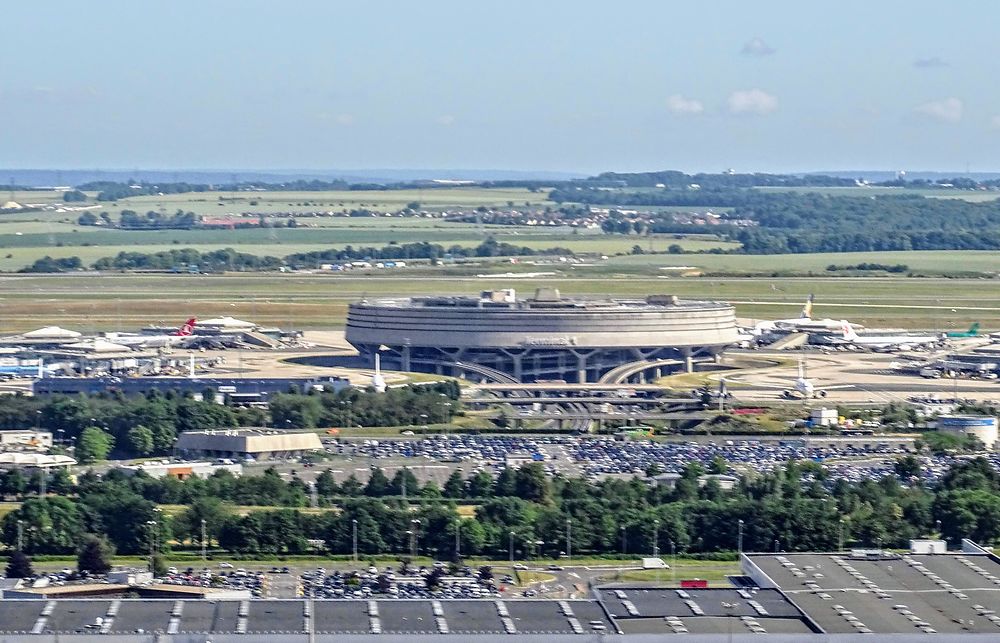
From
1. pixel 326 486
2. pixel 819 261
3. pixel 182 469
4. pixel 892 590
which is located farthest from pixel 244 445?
pixel 819 261

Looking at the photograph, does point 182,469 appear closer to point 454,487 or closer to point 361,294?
point 454,487

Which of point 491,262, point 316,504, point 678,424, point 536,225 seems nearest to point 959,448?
point 678,424

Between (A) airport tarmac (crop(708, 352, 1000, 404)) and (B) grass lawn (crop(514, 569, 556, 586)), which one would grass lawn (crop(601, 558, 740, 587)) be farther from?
(A) airport tarmac (crop(708, 352, 1000, 404))

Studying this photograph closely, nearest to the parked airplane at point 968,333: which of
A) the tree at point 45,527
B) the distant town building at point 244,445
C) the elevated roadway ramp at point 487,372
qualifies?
the elevated roadway ramp at point 487,372

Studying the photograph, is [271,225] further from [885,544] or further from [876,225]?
[885,544]

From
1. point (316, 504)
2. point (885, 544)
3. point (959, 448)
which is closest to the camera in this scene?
point (885, 544)
